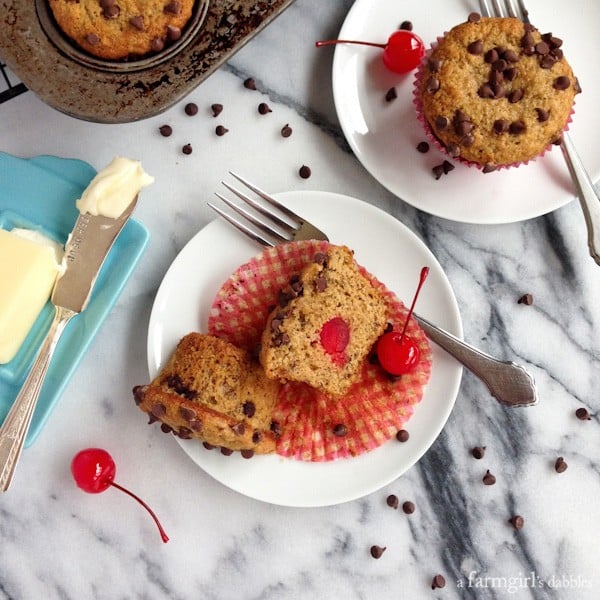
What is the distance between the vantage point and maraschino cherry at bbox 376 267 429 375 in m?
1.87

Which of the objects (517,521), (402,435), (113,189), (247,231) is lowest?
(517,521)

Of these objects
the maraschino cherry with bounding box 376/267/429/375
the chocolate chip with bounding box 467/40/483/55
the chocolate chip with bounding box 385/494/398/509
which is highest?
the chocolate chip with bounding box 467/40/483/55

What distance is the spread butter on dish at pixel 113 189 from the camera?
189 centimetres

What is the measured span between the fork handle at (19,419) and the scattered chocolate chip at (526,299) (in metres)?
1.27

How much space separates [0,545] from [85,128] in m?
1.17

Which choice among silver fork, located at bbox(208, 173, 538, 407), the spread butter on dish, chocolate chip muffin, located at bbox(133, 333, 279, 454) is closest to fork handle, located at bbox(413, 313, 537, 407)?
silver fork, located at bbox(208, 173, 538, 407)

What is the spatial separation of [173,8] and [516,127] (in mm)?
846

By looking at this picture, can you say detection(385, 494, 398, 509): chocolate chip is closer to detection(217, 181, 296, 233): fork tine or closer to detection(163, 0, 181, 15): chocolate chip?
detection(217, 181, 296, 233): fork tine

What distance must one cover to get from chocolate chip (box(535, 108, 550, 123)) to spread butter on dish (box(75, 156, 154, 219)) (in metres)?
1.01

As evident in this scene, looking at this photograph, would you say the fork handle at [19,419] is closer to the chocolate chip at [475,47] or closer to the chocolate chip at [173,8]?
the chocolate chip at [173,8]

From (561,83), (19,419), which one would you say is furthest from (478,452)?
(19,419)

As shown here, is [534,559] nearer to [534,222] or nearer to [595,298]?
[595,298]

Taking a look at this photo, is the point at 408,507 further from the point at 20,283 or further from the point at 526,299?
the point at 20,283

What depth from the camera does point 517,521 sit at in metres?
2.06
